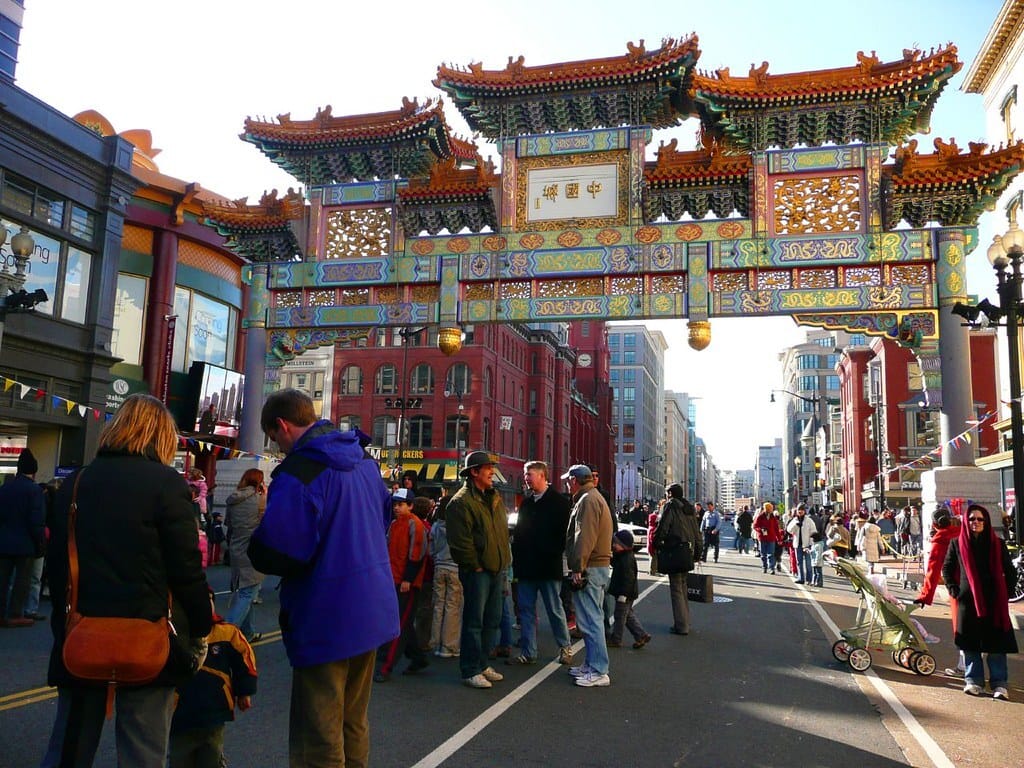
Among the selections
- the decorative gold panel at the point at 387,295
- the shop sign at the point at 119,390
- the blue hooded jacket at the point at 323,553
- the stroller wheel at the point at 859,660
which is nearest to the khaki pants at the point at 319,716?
the blue hooded jacket at the point at 323,553

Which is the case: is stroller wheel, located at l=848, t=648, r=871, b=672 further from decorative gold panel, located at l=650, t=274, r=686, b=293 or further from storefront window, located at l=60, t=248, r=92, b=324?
storefront window, located at l=60, t=248, r=92, b=324

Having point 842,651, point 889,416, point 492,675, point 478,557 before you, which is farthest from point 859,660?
point 889,416

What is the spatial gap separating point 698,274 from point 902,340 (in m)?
3.98

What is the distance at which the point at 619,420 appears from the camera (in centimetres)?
12450

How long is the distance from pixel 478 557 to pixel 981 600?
466 cm

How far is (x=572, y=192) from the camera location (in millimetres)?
17016

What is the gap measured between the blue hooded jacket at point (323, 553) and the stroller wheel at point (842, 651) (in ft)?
22.4

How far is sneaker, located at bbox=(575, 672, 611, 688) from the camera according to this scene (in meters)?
7.47

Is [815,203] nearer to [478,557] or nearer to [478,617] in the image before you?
[478,557]

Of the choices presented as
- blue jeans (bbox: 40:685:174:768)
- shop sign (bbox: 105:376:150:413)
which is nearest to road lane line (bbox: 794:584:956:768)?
blue jeans (bbox: 40:685:174:768)

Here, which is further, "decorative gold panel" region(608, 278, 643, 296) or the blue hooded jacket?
"decorative gold panel" region(608, 278, 643, 296)

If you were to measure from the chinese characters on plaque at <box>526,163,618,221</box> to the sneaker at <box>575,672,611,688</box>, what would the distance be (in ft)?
36.4

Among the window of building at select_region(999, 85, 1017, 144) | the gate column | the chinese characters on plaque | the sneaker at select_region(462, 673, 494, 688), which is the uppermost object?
the window of building at select_region(999, 85, 1017, 144)

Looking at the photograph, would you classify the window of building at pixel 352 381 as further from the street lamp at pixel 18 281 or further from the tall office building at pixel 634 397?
the tall office building at pixel 634 397
